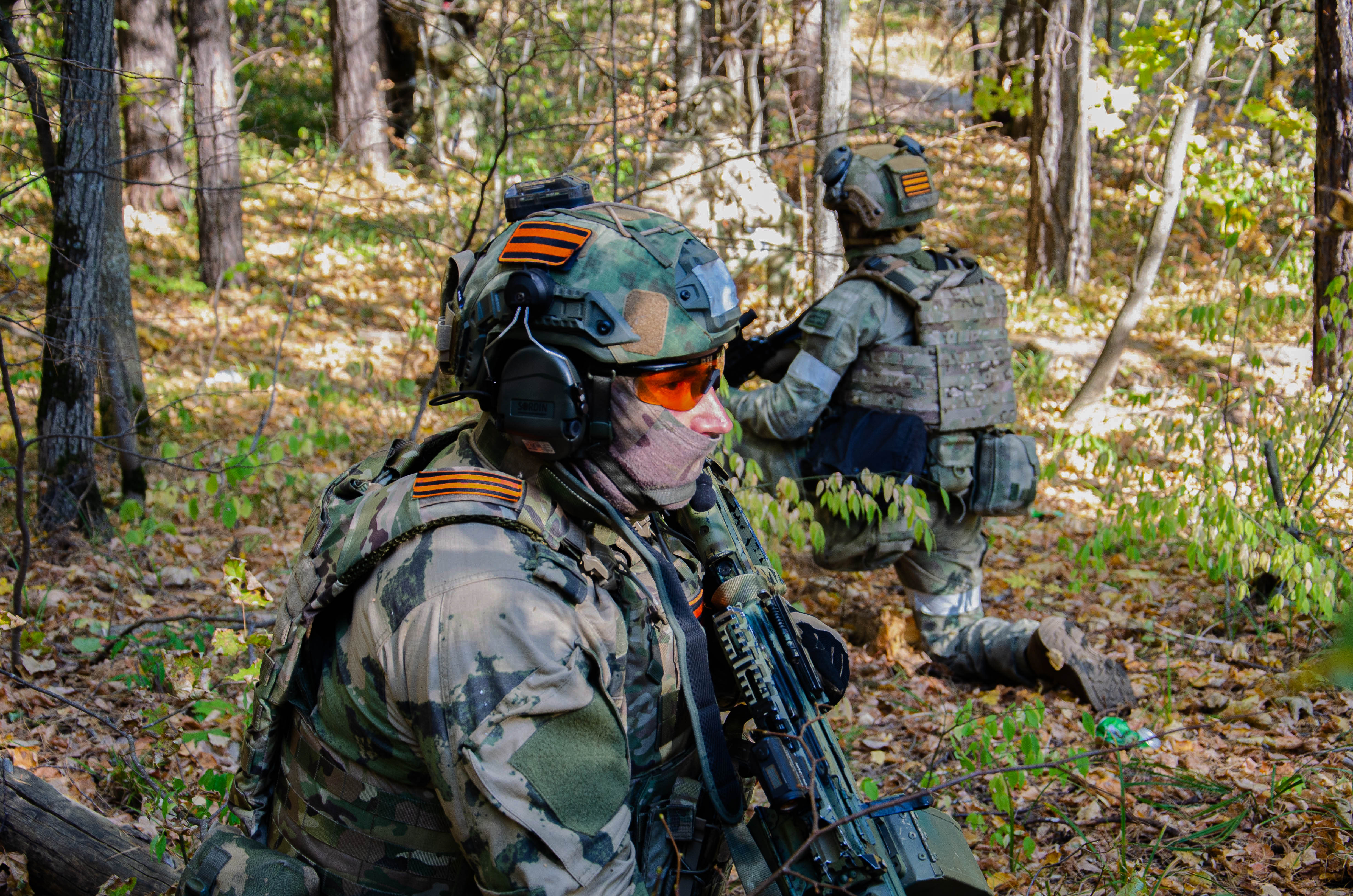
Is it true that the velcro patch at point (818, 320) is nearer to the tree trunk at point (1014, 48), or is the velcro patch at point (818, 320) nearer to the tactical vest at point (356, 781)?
the tactical vest at point (356, 781)

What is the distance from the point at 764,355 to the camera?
5.28 metres

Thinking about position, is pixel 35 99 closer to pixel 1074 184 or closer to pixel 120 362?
pixel 120 362

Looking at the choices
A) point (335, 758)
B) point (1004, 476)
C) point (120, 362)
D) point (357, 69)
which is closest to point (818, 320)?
point (1004, 476)

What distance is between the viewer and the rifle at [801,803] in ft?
7.02

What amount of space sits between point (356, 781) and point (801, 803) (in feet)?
3.02

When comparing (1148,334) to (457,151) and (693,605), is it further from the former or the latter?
(693,605)

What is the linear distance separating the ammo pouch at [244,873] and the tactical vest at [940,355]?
3.69 m

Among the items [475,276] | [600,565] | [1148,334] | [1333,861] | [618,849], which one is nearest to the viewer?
[618,849]

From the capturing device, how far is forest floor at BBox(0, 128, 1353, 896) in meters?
3.25

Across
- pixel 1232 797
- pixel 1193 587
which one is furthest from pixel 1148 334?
pixel 1232 797

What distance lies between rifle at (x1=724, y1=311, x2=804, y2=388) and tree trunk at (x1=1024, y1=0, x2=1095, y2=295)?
718 cm

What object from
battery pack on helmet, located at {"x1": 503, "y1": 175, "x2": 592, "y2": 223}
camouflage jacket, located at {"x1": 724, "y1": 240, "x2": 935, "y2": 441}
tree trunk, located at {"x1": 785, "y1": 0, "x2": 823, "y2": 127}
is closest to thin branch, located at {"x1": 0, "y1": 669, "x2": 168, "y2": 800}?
battery pack on helmet, located at {"x1": 503, "y1": 175, "x2": 592, "y2": 223}

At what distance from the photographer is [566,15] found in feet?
40.0

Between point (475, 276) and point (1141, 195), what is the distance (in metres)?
8.51
